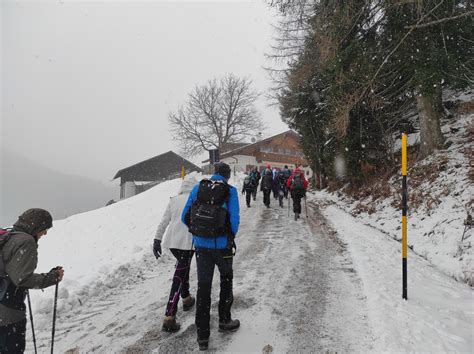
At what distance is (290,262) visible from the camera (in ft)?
21.0

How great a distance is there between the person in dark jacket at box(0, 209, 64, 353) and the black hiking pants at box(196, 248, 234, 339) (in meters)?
1.47

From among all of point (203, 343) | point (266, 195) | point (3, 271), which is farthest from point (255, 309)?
point (266, 195)

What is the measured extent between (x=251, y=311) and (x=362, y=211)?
355 inches

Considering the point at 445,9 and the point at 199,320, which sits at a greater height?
the point at 445,9

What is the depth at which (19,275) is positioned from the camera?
8.22 feet

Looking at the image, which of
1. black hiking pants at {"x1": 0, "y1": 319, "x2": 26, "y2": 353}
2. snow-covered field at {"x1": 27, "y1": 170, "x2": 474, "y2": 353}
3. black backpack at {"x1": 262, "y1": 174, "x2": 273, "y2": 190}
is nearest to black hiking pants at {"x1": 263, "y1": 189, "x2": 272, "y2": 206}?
black backpack at {"x1": 262, "y1": 174, "x2": 273, "y2": 190}

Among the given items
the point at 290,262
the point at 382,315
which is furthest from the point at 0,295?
the point at 290,262

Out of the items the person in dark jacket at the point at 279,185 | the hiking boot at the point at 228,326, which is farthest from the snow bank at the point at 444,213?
the hiking boot at the point at 228,326

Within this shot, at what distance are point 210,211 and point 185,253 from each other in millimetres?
1084

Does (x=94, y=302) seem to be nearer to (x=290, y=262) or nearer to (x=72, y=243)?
(x=290, y=262)

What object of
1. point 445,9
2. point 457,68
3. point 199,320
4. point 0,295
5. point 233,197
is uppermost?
point 445,9

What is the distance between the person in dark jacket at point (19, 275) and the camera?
8.26ft

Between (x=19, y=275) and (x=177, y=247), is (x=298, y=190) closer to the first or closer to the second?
(x=177, y=247)

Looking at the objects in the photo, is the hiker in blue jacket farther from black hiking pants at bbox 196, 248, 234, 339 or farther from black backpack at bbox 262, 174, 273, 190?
black backpack at bbox 262, 174, 273, 190
